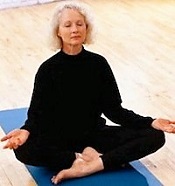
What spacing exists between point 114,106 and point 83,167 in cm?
32

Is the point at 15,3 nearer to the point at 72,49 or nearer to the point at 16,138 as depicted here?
the point at 72,49

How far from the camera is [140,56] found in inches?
164

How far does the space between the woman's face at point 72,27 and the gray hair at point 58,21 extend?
2cm

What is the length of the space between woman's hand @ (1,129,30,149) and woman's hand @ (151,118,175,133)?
0.57 m

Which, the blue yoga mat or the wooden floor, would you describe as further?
the wooden floor

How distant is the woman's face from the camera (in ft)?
7.67

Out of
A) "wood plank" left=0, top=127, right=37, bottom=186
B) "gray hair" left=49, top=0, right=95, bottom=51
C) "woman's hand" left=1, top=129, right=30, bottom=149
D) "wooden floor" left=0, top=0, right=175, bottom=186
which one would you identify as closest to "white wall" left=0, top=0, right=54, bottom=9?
"wooden floor" left=0, top=0, right=175, bottom=186

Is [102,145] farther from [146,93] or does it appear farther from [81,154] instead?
[146,93]

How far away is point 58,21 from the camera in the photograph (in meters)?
2.39

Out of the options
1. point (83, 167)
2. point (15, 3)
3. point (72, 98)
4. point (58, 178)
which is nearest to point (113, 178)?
point (83, 167)

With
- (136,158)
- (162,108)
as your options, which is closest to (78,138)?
(136,158)

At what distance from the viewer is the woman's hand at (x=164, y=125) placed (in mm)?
2371

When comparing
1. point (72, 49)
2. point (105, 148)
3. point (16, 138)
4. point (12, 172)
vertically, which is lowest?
point (12, 172)

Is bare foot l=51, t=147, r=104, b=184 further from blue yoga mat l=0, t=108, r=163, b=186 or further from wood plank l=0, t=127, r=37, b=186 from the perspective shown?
wood plank l=0, t=127, r=37, b=186
